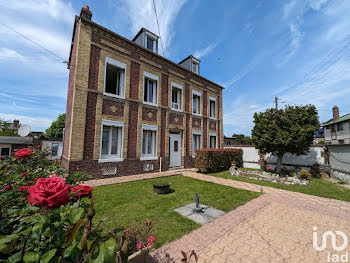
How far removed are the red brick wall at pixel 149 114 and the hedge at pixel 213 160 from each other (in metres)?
3.96

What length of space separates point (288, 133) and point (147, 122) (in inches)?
345

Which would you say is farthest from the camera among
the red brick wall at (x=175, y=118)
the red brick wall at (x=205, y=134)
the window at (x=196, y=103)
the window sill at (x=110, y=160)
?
the red brick wall at (x=205, y=134)

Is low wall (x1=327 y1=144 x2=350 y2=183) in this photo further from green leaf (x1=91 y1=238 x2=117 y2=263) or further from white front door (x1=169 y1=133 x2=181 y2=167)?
green leaf (x1=91 y1=238 x2=117 y2=263)

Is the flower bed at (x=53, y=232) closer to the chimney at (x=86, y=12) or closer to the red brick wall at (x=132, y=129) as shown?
the red brick wall at (x=132, y=129)

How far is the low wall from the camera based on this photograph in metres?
8.48

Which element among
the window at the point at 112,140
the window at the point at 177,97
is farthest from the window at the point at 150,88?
the window at the point at 112,140

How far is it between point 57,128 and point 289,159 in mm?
41664

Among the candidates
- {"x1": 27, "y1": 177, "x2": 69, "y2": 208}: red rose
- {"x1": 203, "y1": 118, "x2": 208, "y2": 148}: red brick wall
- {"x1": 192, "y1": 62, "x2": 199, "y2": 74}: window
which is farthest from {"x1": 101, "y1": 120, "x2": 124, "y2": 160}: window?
{"x1": 192, "y1": 62, "x2": 199, "y2": 74}: window

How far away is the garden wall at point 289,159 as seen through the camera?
1067 centimetres

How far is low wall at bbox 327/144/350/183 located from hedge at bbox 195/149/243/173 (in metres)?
6.14

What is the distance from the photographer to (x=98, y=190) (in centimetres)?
617

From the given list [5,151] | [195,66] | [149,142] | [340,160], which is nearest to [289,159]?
[340,160]

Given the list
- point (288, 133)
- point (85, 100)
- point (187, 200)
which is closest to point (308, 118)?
point (288, 133)

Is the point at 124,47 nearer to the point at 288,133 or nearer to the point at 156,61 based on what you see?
the point at 156,61
